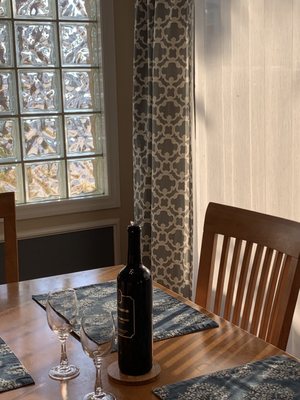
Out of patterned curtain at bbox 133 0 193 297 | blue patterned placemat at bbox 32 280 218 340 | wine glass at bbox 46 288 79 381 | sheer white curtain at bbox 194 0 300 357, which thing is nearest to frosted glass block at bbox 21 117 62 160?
patterned curtain at bbox 133 0 193 297

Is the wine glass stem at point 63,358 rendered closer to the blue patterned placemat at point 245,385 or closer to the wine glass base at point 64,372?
the wine glass base at point 64,372

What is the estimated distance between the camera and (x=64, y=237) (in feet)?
11.1

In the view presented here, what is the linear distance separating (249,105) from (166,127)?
0.53 meters

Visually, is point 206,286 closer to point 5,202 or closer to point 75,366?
point 75,366

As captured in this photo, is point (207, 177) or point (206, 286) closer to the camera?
point (206, 286)

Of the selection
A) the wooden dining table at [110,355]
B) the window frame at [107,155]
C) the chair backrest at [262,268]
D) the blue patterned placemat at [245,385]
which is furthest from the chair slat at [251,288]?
the window frame at [107,155]

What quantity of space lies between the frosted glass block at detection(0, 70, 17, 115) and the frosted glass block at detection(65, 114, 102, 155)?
1.00 ft

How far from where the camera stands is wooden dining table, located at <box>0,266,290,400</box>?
4.30 feet

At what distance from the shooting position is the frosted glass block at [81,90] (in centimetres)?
334

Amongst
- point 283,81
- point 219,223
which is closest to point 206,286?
point 219,223

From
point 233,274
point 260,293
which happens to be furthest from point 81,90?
point 260,293

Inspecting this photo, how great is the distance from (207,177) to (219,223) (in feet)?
3.55

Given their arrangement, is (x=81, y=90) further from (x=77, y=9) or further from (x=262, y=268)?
(x=262, y=268)

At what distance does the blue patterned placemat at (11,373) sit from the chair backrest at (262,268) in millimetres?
644
